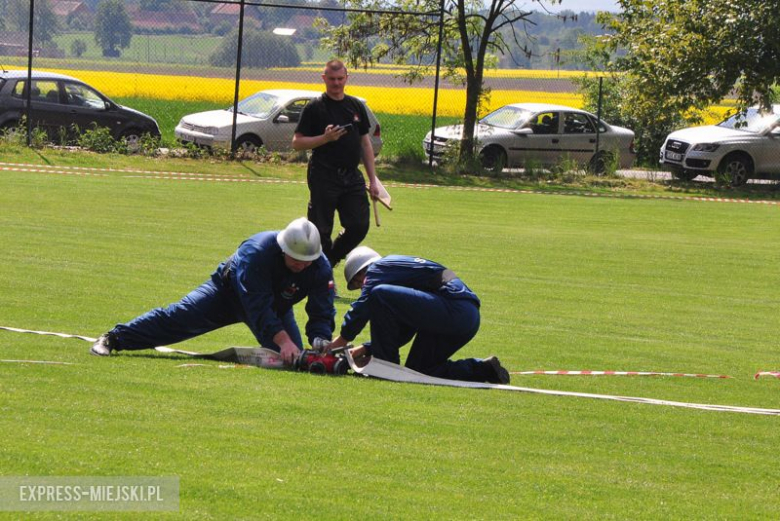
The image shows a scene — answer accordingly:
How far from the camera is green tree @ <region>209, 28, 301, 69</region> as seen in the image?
94.3 feet

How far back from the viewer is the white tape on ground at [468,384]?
25.1ft

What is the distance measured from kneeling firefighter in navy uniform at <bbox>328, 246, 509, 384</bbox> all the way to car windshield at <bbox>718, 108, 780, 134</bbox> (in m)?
21.5

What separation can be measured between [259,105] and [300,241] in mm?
→ 20298

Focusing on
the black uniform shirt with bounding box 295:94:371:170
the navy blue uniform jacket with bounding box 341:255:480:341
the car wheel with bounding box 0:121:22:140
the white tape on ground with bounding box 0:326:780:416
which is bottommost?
the white tape on ground with bounding box 0:326:780:416

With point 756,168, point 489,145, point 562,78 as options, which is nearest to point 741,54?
point 756,168

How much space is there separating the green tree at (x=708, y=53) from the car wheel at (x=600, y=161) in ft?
6.63

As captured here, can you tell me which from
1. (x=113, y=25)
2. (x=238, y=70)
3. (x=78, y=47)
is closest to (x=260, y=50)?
(x=238, y=70)

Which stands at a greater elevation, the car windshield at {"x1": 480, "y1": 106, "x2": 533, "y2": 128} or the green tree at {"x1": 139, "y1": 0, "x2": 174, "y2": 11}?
the green tree at {"x1": 139, "y1": 0, "x2": 174, "y2": 11}

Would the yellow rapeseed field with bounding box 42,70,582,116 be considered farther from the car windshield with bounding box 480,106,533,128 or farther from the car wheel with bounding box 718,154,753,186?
the car wheel with bounding box 718,154,753,186

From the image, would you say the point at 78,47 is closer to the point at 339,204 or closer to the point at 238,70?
the point at 238,70

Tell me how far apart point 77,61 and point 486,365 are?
28.8 metres

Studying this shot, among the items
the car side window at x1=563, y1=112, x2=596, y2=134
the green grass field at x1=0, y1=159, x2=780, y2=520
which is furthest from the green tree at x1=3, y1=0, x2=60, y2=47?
the green grass field at x1=0, y1=159, x2=780, y2=520

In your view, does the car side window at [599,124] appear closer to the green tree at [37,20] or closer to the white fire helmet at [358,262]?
the green tree at [37,20]

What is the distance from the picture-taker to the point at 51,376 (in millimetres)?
7086
